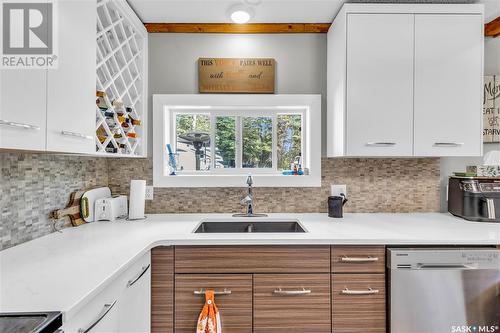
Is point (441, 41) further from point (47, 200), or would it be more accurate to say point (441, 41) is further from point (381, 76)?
point (47, 200)

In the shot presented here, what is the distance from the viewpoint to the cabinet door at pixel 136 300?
4.07 ft

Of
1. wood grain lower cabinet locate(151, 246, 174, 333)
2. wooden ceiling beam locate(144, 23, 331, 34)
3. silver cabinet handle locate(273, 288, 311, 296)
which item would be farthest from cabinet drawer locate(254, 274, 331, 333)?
wooden ceiling beam locate(144, 23, 331, 34)

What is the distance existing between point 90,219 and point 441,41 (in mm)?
2644

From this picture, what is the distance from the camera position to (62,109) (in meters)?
1.19

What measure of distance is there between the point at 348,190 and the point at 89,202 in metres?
1.91

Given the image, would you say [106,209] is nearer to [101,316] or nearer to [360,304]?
[101,316]

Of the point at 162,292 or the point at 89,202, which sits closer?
the point at 162,292

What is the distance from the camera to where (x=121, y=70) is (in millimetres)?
1831

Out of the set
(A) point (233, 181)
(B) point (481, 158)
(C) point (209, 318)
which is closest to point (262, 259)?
(C) point (209, 318)

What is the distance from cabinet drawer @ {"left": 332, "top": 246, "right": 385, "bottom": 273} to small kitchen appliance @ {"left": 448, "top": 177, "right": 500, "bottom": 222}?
906 mm

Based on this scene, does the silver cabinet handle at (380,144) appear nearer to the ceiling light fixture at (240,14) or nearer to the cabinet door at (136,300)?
the ceiling light fixture at (240,14)

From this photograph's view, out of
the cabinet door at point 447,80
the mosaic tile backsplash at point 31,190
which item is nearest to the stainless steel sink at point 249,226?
the mosaic tile backsplash at point 31,190

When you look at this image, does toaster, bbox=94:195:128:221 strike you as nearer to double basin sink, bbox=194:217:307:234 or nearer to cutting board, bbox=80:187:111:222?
cutting board, bbox=80:187:111:222

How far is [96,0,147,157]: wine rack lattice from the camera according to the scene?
164 centimetres
